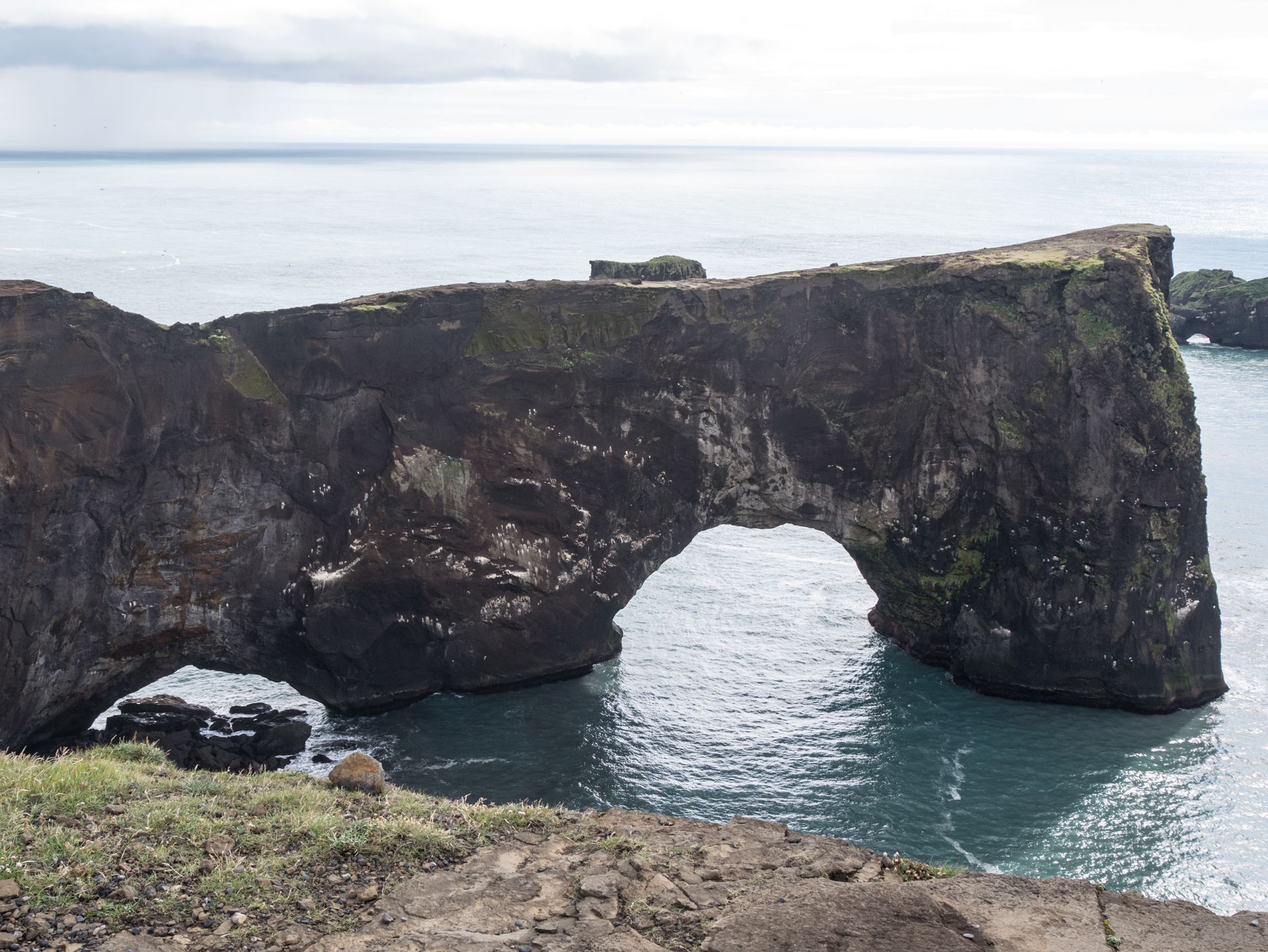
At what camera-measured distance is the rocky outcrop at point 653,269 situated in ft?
210

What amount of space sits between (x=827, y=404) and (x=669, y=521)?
7.68 meters

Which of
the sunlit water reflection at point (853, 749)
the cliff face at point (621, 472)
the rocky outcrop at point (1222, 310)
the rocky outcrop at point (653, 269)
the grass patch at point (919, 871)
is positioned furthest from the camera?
the rocky outcrop at point (1222, 310)

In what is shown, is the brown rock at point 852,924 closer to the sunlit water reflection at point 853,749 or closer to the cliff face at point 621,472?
the sunlit water reflection at point 853,749

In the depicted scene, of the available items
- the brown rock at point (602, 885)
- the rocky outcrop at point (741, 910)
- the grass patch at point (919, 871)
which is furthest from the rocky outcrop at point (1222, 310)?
the brown rock at point (602, 885)

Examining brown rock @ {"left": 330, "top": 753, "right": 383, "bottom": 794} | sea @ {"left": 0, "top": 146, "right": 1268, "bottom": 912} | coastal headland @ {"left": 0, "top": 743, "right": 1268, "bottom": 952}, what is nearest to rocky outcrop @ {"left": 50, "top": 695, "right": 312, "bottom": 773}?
sea @ {"left": 0, "top": 146, "right": 1268, "bottom": 912}

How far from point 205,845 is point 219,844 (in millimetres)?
215

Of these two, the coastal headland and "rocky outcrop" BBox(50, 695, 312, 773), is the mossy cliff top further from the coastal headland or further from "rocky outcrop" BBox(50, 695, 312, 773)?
the coastal headland

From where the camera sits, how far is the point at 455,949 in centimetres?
1426

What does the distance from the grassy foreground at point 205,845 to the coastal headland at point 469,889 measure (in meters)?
0.03

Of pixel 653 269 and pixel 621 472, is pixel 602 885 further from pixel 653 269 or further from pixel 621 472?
pixel 653 269

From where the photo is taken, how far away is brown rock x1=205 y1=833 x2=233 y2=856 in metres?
16.4

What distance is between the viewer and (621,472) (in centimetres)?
3988

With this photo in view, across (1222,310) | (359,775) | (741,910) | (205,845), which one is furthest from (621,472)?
(1222,310)

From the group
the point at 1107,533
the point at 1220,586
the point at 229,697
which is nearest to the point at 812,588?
the point at 1107,533
